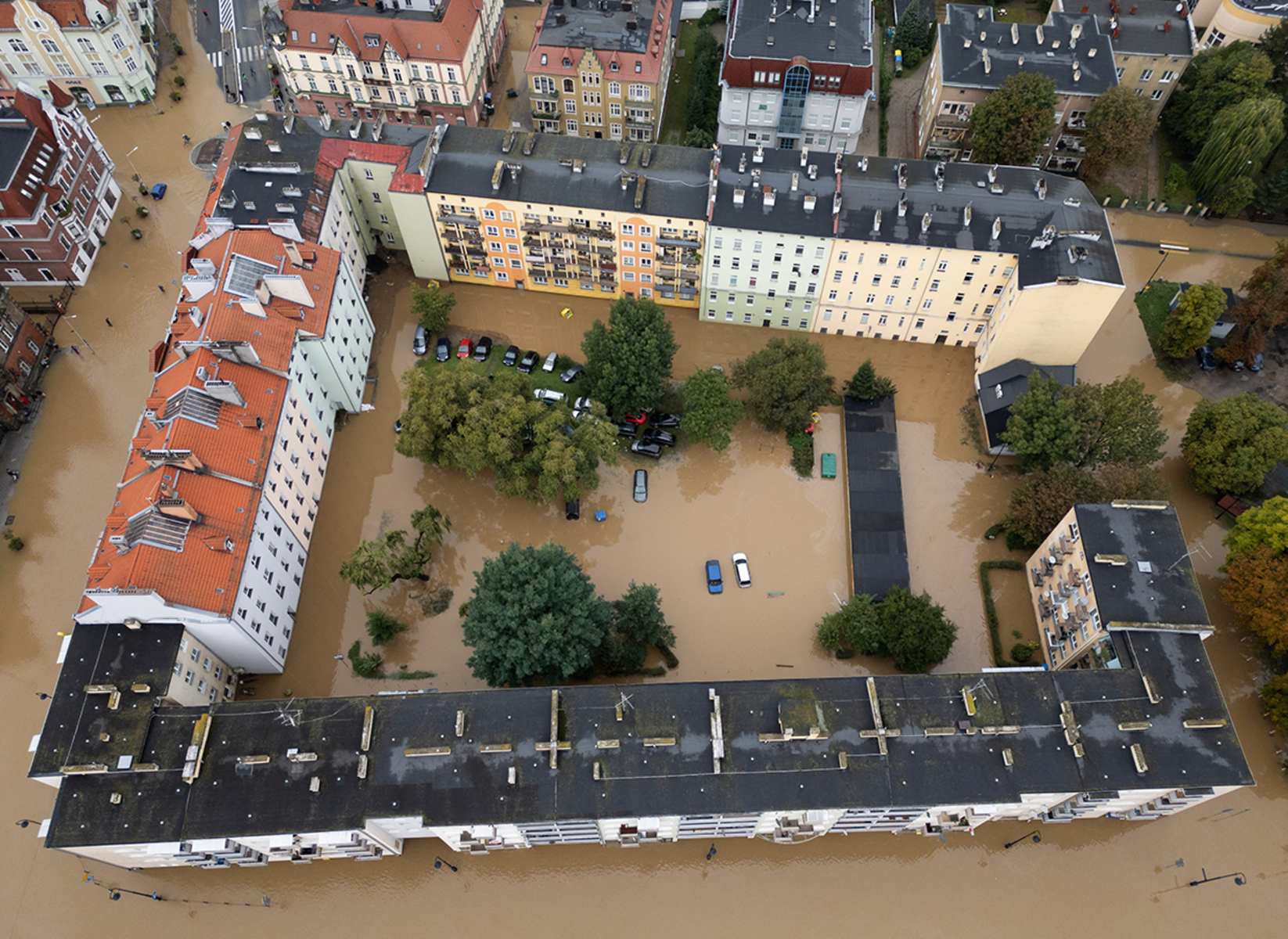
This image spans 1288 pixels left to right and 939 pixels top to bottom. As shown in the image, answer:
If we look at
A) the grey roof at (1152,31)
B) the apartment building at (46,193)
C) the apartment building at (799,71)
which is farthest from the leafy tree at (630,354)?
the grey roof at (1152,31)

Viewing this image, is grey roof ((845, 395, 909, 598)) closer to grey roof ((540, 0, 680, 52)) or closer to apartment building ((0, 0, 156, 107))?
grey roof ((540, 0, 680, 52))

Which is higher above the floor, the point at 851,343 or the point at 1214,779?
the point at 851,343

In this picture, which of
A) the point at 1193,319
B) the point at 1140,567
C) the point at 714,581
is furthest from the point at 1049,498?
the point at 714,581

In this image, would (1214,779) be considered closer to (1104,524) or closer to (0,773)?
(1104,524)

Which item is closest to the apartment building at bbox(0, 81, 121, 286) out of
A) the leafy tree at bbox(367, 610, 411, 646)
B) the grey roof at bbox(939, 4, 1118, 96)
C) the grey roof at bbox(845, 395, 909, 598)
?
the leafy tree at bbox(367, 610, 411, 646)

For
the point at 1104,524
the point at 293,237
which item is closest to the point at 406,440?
the point at 293,237

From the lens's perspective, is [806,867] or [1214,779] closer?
[1214,779]

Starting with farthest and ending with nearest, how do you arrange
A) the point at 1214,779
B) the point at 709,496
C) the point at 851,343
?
the point at 851,343
the point at 709,496
the point at 1214,779
